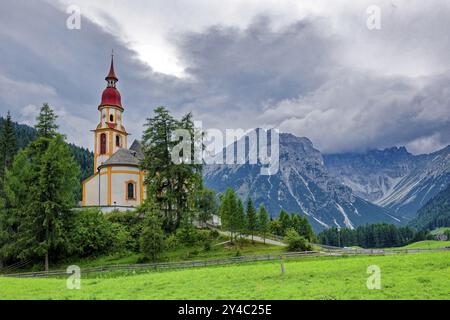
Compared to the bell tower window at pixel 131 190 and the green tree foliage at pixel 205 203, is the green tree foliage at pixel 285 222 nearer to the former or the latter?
the green tree foliage at pixel 205 203

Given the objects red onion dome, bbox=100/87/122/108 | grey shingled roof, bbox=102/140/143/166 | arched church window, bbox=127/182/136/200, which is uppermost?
red onion dome, bbox=100/87/122/108

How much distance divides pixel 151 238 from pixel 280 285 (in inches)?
842

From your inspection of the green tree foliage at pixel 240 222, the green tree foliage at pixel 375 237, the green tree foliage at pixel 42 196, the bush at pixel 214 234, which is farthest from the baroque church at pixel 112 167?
the green tree foliage at pixel 375 237

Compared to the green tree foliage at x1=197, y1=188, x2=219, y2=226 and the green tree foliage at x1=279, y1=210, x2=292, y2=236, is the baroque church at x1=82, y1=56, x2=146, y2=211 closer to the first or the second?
the green tree foliage at x1=197, y1=188, x2=219, y2=226

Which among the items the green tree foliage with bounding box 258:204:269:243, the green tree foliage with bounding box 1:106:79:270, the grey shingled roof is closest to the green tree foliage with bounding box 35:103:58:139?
the green tree foliage with bounding box 1:106:79:270

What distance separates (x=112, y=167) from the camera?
6031 centimetres

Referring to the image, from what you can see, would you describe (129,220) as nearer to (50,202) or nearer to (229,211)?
(229,211)

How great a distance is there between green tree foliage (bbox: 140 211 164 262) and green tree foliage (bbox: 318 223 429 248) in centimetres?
12571

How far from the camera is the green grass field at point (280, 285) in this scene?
1908cm

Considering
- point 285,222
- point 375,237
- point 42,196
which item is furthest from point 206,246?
point 375,237

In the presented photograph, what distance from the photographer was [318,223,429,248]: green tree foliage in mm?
158750
